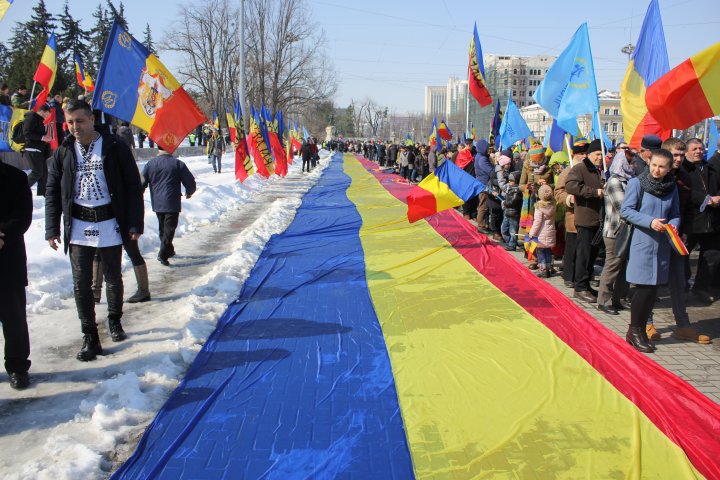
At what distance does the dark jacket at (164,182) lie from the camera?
826cm

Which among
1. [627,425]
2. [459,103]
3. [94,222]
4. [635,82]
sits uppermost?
[459,103]

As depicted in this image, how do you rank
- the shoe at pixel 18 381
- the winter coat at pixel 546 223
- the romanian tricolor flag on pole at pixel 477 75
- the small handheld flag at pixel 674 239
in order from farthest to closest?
the romanian tricolor flag on pole at pixel 477 75 → the winter coat at pixel 546 223 → the small handheld flag at pixel 674 239 → the shoe at pixel 18 381

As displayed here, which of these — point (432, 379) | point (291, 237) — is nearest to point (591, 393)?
point (432, 379)

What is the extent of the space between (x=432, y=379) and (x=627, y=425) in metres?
1.43

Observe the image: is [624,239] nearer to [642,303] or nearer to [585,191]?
[642,303]

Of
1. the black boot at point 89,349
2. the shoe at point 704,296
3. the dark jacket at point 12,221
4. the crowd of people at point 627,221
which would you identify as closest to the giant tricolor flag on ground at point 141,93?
the dark jacket at point 12,221

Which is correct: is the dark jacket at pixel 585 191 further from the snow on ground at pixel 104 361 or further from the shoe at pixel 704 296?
the snow on ground at pixel 104 361

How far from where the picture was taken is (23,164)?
43.8 feet

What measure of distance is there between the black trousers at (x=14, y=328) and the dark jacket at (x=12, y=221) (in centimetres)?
7

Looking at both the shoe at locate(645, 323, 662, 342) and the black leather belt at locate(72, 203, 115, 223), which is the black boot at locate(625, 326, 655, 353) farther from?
the black leather belt at locate(72, 203, 115, 223)

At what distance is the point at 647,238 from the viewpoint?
5.25 meters

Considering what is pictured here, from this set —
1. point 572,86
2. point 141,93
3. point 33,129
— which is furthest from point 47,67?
point 572,86

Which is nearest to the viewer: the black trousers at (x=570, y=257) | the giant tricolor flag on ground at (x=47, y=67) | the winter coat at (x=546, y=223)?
the black trousers at (x=570, y=257)

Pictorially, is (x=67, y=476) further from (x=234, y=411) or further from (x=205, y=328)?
(x=205, y=328)
